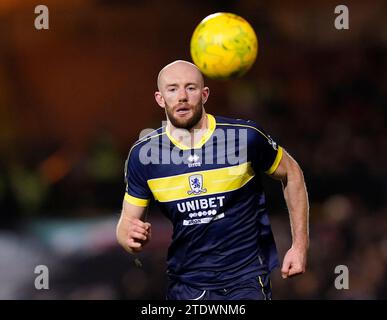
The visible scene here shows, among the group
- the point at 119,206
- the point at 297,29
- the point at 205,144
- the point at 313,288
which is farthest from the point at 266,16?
the point at 205,144

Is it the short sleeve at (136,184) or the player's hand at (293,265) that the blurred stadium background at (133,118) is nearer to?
the short sleeve at (136,184)

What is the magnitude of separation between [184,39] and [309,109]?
6.81 feet

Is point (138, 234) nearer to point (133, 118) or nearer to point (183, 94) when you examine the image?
point (183, 94)

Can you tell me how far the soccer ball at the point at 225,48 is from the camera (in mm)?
6348

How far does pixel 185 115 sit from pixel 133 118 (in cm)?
676

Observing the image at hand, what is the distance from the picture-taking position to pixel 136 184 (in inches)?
242

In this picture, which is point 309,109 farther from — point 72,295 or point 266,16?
point 72,295

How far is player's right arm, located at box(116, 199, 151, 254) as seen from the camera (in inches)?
226

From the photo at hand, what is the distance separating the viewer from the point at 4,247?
11281 mm

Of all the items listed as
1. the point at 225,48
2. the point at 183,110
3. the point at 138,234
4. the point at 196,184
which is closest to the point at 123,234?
the point at 138,234

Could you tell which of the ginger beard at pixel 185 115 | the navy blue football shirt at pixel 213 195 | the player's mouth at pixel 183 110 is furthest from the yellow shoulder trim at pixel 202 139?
the player's mouth at pixel 183 110

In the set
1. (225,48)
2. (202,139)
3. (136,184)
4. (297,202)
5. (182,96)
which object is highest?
(225,48)

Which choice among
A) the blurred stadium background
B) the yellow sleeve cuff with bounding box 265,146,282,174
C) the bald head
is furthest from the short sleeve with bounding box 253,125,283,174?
the blurred stadium background

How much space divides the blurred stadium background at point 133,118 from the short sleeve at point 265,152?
4.47 meters
